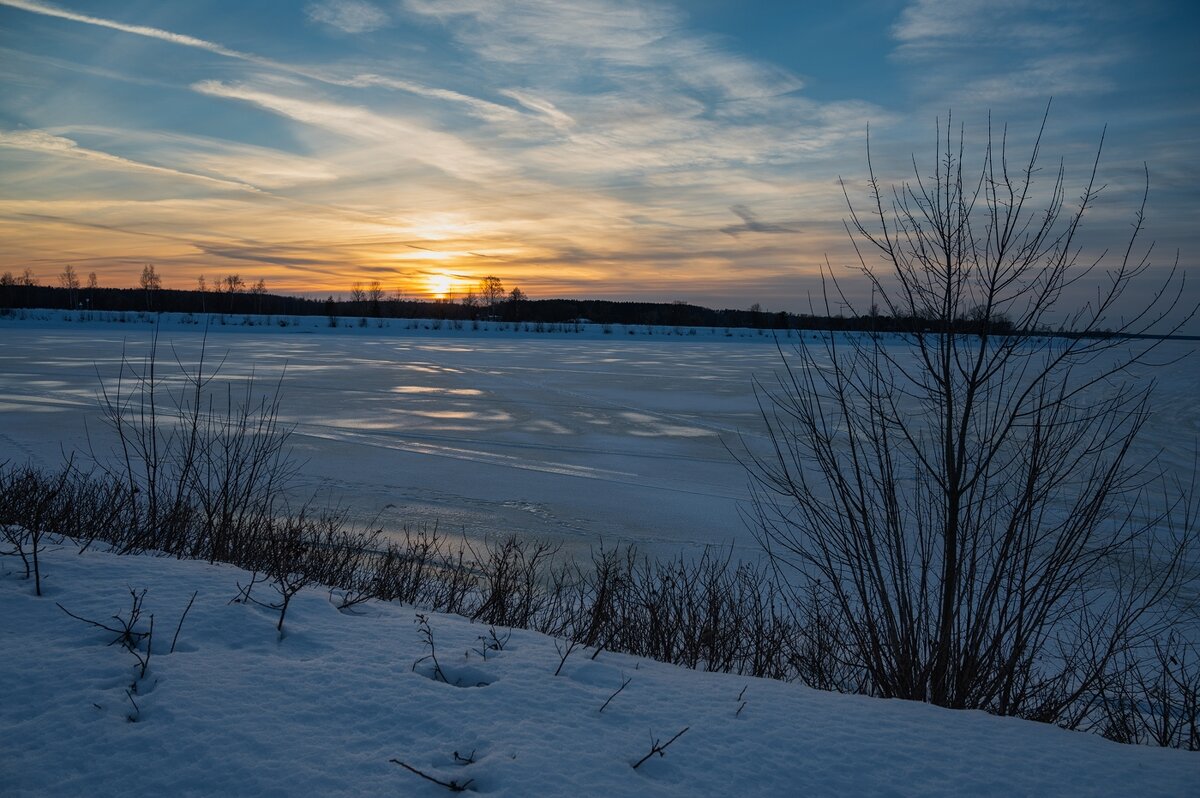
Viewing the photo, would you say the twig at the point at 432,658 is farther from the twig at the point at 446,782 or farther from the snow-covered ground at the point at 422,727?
the twig at the point at 446,782

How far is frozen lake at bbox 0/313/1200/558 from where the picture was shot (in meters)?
10.1

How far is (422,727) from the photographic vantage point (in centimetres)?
282

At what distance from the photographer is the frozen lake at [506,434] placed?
1008 centimetres

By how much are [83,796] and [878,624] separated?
191 inches

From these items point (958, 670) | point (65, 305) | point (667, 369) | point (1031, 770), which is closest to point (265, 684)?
point (1031, 770)

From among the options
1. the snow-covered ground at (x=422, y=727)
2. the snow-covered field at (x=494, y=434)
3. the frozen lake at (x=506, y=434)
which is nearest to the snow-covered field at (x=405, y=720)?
the snow-covered ground at (x=422, y=727)

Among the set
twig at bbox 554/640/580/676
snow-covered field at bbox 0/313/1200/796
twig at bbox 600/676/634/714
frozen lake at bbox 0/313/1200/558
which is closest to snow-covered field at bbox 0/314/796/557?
frozen lake at bbox 0/313/1200/558

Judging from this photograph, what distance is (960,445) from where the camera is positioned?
480 centimetres

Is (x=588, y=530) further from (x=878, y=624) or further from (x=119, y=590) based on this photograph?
(x=119, y=590)

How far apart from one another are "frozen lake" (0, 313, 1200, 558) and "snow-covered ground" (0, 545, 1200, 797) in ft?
17.9

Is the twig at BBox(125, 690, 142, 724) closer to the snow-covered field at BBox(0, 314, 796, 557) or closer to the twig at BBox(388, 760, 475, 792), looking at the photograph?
the twig at BBox(388, 760, 475, 792)

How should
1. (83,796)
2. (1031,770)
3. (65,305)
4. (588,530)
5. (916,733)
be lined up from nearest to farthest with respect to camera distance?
(83,796), (1031,770), (916,733), (588,530), (65,305)

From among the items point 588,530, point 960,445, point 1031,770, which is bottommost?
point 588,530

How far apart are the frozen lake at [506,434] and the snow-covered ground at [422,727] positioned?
545 cm
